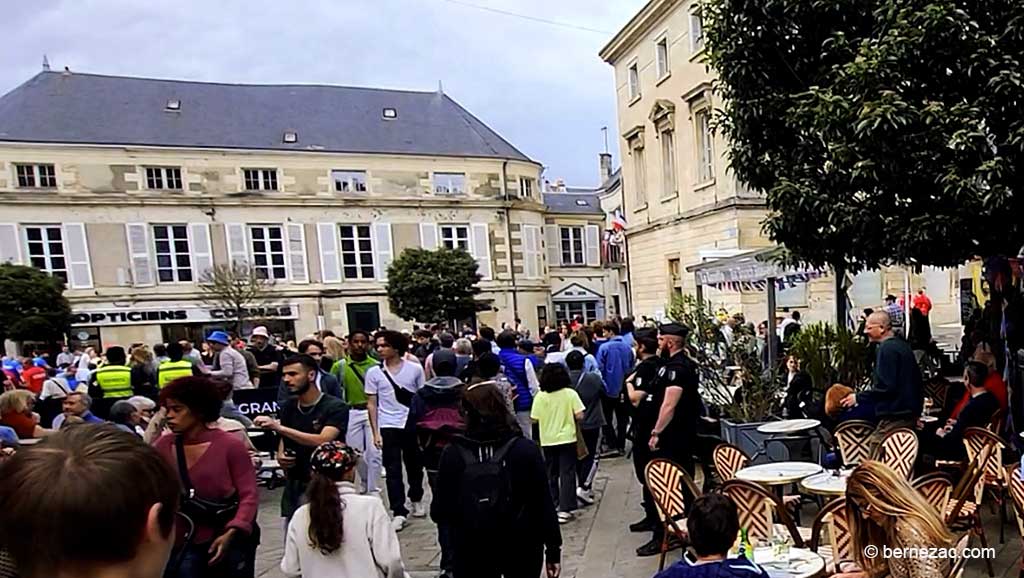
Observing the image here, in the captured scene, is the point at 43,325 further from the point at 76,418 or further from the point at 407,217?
the point at 76,418

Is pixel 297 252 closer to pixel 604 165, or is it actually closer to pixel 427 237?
pixel 427 237

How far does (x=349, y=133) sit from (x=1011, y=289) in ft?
104

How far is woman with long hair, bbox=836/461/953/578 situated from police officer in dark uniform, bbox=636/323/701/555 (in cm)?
236

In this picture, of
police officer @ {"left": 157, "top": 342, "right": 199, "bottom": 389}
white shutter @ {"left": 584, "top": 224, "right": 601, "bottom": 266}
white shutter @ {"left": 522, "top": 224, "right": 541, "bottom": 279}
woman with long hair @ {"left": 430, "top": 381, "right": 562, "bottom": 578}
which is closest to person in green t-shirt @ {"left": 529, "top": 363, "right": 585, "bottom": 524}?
woman with long hair @ {"left": 430, "top": 381, "right": 562, "bottom": 578}

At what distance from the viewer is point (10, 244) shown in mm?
26969

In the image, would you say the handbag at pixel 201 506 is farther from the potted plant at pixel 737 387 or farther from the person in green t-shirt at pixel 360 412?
the potted plant at pixel 737 387

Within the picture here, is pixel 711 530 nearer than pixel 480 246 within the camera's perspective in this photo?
Yes

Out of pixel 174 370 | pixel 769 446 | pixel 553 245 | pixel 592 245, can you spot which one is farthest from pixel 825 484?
pixel 592 245

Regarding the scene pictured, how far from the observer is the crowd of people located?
1.22m

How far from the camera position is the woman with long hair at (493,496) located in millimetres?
3088

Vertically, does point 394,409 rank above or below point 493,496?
below

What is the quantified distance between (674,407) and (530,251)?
30957mm

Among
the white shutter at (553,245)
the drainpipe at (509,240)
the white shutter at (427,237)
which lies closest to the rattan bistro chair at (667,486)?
the white shutter at (427,237)

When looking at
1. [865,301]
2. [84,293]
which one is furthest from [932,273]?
[84,293]
